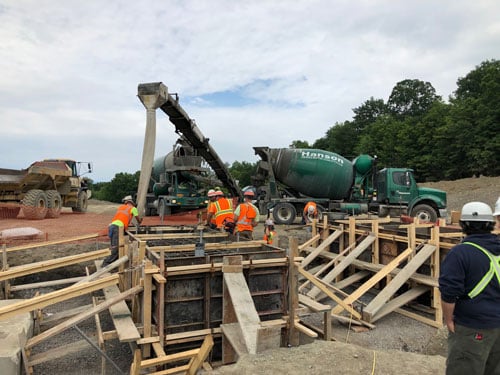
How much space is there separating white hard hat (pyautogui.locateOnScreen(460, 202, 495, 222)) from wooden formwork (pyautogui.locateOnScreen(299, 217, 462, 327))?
248 cm

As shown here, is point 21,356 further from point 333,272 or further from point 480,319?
point 333,272

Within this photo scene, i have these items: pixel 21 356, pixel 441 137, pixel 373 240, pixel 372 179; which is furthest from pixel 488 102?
pixel 21 356

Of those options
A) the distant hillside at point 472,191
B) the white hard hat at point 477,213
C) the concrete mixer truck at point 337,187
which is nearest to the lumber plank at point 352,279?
the white hard hat at point 477,213

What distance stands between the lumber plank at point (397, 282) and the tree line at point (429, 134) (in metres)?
22.1

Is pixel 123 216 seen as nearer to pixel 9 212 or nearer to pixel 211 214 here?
pixel 211 214

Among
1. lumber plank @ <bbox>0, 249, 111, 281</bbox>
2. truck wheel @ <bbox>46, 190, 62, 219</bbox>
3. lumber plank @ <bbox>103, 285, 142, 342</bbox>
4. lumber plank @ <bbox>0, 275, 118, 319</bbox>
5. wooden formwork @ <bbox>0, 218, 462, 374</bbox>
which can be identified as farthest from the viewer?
truck wheel @ <bbox>46, 190, 62, 219</bbox>

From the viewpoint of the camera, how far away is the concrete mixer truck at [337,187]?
15.4 metres

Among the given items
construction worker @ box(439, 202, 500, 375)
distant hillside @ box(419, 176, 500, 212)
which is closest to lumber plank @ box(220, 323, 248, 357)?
construction worker @ box(439, 202, 500, 375)

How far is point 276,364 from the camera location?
11.7 ft

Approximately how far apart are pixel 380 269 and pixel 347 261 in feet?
2.00

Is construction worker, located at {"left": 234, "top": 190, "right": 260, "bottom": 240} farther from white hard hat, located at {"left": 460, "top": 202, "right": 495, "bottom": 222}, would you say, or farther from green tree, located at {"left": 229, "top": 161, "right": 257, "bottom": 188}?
green tree, located at {"left": 229, "top": 161, "right": 257, "bottom": 188}

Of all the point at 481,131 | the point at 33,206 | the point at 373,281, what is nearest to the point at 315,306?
the point at 373,281

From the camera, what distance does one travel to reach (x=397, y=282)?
21.0ft

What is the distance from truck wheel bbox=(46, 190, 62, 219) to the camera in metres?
16.7
